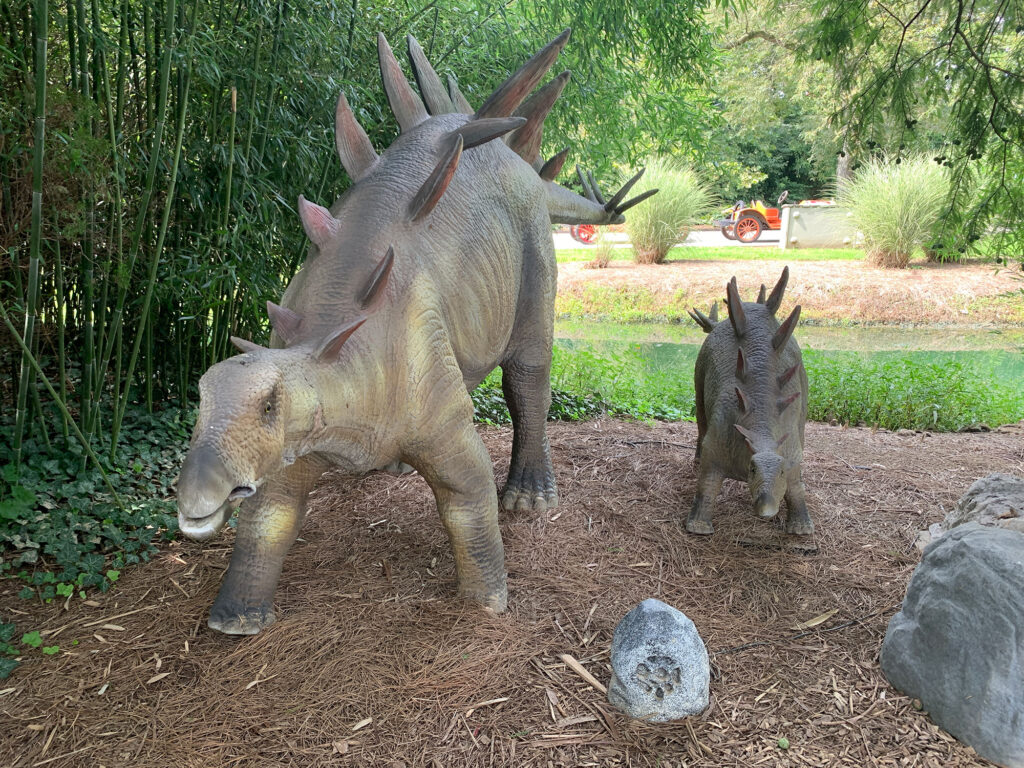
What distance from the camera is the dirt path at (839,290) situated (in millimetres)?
11227

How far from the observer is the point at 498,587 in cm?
254

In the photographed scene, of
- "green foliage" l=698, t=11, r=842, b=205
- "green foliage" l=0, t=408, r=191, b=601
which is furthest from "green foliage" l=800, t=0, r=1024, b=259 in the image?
"green foliage" l=698, t=11, r=842, b=205

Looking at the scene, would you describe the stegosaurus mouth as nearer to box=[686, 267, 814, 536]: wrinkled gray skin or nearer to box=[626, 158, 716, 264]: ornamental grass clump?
box=[686, 267, 814, 536]: wrinkled gray skin

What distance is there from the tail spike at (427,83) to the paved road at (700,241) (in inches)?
532

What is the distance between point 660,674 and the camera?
6.93 feet

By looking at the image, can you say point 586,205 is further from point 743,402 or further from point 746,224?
point 746,224

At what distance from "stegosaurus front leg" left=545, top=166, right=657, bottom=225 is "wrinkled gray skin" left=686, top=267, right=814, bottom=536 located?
691mm

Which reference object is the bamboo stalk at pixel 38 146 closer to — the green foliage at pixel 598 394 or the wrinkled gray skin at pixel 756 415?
the wrinkled gray skin at pixel 756 415

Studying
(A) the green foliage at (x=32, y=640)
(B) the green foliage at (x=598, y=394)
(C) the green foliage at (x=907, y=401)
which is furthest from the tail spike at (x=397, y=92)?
(C) the green foliage at (x=907, y=401)

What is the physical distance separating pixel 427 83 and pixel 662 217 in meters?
11.8

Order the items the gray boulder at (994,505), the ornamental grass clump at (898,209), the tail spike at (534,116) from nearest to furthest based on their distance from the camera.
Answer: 1. the gray boulder at (994,505)
2. the tail spike at (534,116)
3. the ornamental grass clump at (898,209)

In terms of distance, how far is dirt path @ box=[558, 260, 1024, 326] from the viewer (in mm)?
11227

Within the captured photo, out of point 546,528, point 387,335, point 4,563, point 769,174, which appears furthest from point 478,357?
point 769,174

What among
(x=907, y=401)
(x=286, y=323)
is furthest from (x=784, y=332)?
(x=907, y=401)
